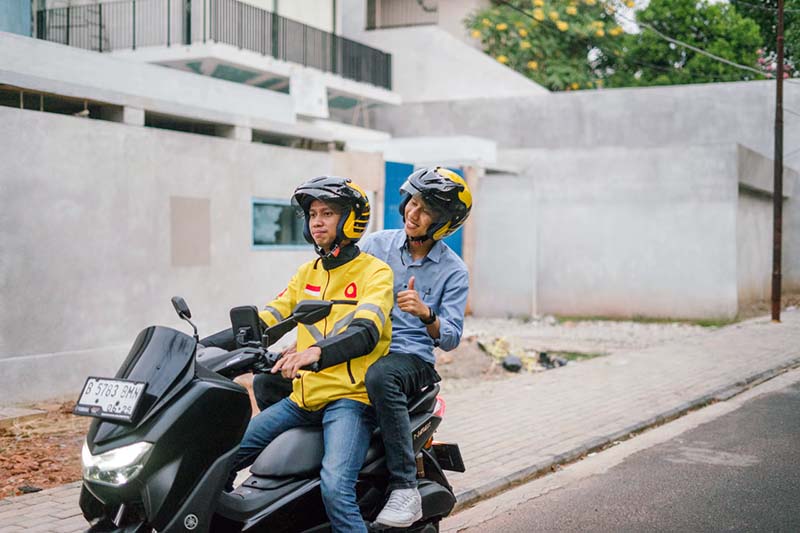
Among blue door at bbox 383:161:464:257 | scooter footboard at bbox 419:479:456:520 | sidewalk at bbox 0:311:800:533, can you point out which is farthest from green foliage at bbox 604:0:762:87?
scooter footboard at bbox 419:479:456:520

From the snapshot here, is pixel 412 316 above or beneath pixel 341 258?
beneath

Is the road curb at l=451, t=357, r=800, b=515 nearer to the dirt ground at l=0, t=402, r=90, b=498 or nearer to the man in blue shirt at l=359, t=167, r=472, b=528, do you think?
the man in blue shirt at l=359, t=167, r=472, b=528

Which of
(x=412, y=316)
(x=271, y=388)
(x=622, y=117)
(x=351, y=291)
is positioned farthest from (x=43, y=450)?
(x=622, y=117)

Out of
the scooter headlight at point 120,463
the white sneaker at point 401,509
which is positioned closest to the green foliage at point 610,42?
the white sneaker at point 401,509

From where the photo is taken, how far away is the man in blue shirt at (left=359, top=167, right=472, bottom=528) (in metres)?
4.08

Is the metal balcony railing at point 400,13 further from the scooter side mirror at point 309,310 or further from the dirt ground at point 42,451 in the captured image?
the scooter side mirror at point 309,310

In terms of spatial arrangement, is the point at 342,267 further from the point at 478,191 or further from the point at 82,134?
the point at 478,191

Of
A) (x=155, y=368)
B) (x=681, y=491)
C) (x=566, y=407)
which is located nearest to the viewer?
(x=155, y=368)

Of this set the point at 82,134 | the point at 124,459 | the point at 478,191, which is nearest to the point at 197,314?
the point at 82,134

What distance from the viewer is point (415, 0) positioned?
3041 centimetres

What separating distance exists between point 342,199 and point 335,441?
1059mm

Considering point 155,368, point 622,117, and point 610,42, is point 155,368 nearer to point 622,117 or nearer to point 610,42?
point 622,117

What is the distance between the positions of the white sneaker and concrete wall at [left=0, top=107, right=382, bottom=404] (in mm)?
5714

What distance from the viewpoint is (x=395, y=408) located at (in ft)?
13.4
